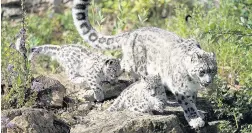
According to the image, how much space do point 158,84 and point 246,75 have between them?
1.36 metres

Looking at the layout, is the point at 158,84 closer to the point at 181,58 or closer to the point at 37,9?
the point at 181,58

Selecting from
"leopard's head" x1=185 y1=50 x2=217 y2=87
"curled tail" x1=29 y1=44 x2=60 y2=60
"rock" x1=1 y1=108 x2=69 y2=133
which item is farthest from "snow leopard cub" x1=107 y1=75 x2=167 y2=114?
"curled tail" x1=29 y1=44 x2=60 y2=60

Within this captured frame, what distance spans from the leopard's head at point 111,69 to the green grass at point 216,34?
931 mm

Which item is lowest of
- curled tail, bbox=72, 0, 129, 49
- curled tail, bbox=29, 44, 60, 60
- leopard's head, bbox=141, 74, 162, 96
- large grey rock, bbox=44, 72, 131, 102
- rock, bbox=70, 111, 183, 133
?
rock, bbox=70, 111, 183, 133

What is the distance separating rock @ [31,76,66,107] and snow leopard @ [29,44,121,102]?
1.40 ft

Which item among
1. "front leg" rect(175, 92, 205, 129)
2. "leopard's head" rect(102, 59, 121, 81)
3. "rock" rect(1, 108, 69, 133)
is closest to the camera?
"rock" rect(1, 108, 69, 133)

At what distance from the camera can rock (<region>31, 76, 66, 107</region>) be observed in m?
7.82

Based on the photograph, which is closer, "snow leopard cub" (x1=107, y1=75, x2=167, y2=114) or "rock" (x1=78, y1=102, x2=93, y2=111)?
"snow leopard cub" (x1=107, y1=75, x2=167, y2=114)

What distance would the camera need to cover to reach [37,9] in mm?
13438

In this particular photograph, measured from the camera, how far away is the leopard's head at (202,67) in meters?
6.96

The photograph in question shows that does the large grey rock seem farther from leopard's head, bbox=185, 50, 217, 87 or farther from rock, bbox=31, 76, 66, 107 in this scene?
leopard's head, bbox=185, 50, 217, 87

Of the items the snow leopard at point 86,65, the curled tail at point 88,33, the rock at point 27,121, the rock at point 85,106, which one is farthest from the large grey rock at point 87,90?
the rock at point 27,121

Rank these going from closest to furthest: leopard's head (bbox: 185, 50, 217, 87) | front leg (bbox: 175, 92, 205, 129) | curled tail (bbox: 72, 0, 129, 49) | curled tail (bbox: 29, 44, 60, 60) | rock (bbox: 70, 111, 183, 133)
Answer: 1. rock (bbox: 70, 111, 183, 133)
2. leopard's head (bbox: 185, 50, 217, 87)
3. front leg (bbox: 175, 92, 205, 129)
4. curled tail (bbox: 72, 0, 129, 49)
5. curled tail (bbox: 29, 44, 60, 60)

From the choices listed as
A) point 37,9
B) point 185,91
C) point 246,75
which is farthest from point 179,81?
point 37,9
